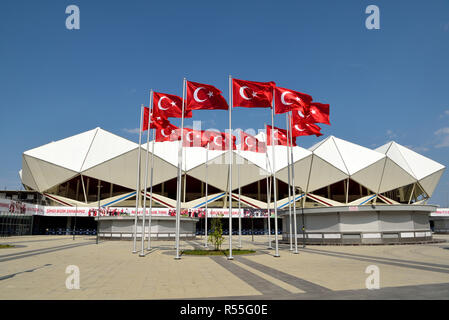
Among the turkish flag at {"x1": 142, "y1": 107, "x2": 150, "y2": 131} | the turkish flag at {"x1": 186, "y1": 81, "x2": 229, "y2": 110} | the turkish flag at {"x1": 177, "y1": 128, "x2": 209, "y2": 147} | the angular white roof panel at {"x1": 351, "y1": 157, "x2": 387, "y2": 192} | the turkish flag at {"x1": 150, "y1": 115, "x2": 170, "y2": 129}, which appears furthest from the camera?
the angular white roof panel at {"x1": 351, "y1": 157, "x2": 387, "y2": 192}

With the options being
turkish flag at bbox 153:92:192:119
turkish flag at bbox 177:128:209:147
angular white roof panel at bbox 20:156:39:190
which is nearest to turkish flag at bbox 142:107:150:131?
turkish flag at bbox 153:92:192:119

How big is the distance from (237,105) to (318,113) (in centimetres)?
612

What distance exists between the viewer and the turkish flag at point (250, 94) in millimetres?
17641

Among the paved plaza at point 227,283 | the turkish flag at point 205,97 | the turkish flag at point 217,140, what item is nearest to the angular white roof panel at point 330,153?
the turkish flag at point 217,140

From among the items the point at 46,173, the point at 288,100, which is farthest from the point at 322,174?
the point at 46,173

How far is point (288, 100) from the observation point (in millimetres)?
19188

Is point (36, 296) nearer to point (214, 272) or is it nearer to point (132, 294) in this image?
point (132, 294)

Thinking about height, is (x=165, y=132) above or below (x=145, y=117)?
below

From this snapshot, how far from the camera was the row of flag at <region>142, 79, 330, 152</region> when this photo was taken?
1720 cm

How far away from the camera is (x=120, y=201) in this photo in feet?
178

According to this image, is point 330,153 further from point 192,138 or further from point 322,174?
point 192,138

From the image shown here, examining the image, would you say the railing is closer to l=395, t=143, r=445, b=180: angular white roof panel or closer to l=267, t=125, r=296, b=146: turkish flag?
l=267, t=125, r=296, b=146: turkish flag
